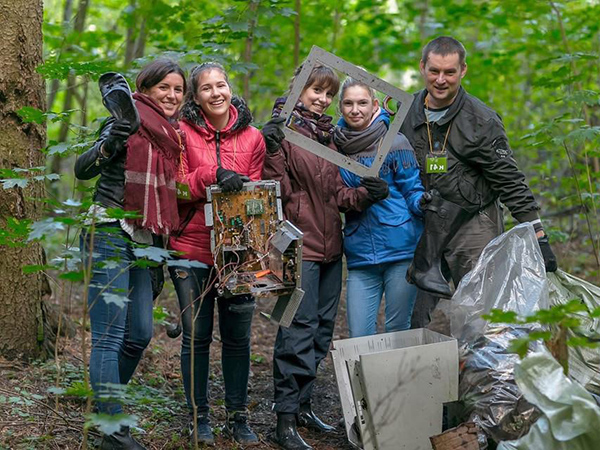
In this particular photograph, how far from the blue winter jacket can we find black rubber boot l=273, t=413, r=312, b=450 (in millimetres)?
939

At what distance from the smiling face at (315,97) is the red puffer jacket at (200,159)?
1.35ft

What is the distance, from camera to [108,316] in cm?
316

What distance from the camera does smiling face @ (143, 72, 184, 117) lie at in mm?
3457

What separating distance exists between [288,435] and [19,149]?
7.60 ft

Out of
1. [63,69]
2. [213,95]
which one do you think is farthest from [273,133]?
[63,69]

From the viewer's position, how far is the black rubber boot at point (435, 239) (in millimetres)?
3795

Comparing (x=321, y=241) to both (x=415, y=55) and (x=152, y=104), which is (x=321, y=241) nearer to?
(x=152, y=104)

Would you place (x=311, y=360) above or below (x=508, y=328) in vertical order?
below

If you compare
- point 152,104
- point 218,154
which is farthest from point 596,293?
point 152,104

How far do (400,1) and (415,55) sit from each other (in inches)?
36.1

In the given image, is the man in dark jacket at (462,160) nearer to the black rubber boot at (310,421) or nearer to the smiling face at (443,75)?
the smiling face at (443,75)

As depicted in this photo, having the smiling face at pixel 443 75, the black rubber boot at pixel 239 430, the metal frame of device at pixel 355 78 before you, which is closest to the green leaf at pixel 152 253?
the metal frame of device at pixel 355 78

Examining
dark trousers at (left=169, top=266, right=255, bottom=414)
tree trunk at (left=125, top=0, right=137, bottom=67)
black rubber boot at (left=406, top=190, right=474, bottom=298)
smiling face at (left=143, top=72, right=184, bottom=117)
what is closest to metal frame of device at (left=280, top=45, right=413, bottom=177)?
black rubber boot at (left=406, top=190, right=474, bottom=298)

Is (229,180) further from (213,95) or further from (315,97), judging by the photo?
(315,97)
